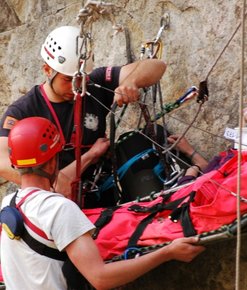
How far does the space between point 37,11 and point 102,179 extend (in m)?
2.35

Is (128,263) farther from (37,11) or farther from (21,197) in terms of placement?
(37,11)

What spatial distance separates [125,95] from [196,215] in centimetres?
109

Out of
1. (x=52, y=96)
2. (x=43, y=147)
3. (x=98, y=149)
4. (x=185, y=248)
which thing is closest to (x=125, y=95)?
(x=98, y=149)

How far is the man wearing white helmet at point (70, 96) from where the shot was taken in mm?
3738

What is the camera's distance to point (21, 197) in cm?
284

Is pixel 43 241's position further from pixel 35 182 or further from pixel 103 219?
pixel 103 219

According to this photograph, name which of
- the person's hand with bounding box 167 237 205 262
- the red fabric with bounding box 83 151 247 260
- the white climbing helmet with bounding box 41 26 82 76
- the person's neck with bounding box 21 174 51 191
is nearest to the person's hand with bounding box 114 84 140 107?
the white climbing helmet with bounding box 41 26 82 76

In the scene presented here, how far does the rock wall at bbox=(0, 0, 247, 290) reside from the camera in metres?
3.44

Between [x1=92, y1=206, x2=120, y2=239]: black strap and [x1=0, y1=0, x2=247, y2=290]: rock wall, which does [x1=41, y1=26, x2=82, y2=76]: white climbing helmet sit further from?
[x1=92, y1=206, x2=120, y2=239]: black strap

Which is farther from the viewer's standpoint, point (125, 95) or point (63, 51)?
point (63, 51)

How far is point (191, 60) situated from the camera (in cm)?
438

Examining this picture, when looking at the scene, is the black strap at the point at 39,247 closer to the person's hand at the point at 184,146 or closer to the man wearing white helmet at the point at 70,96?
the man wearing white helmet at the point at 70,96

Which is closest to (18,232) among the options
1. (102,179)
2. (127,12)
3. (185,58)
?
(102,179)

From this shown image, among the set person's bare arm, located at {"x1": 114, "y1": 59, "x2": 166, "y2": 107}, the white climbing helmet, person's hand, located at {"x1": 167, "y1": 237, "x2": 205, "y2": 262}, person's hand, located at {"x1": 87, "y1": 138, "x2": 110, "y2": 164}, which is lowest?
person's hand, located at {"x1": 167, "y1": 237, "x2": 205, "y2": 262}
